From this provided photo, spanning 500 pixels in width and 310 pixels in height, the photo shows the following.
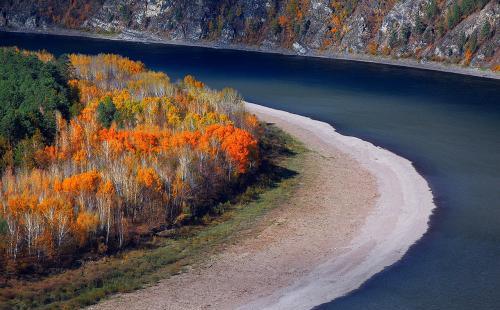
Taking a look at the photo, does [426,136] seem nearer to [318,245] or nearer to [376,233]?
[376,233]

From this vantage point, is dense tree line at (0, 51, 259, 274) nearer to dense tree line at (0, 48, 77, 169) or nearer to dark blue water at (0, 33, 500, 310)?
dense tree line at (0, 48, 77, 169)

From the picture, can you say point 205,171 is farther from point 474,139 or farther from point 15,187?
point 474,139

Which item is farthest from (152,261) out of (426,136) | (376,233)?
(426,136)

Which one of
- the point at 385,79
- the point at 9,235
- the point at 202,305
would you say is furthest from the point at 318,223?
the point at 385,79

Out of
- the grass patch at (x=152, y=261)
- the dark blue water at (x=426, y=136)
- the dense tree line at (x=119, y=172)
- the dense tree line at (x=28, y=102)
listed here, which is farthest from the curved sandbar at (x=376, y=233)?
the dense tree line at (x=28, y=102)

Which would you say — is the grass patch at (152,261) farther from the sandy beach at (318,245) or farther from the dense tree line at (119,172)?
the dense tree line at (119,172)
